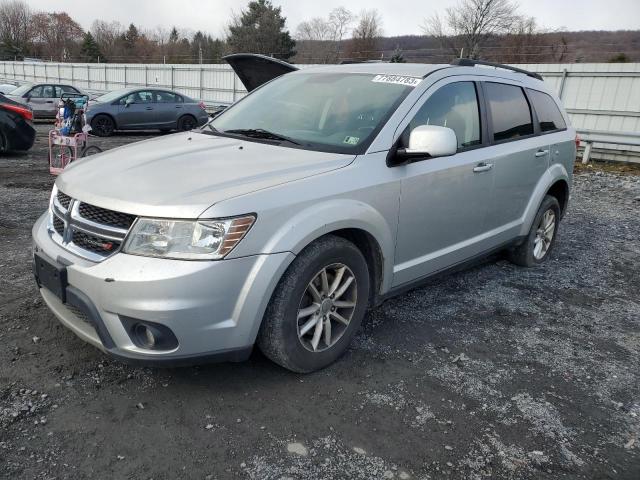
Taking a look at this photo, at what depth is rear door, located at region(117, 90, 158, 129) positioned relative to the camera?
1502 centimetres

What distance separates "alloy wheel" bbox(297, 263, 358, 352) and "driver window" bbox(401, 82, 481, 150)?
3.17 ft

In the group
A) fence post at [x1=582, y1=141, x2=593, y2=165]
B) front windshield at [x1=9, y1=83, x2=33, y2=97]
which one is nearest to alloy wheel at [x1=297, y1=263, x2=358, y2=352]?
fence post at [x1=582, y1=141, x2=593, y2=165]

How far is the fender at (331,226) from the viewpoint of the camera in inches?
102

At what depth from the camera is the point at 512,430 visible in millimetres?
2648

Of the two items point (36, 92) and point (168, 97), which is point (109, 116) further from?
point (36, 92)

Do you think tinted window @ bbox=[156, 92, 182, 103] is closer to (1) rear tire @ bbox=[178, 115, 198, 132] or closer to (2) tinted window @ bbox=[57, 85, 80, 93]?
(1) rear tire @ bbox=[178, 115, 198, 132]

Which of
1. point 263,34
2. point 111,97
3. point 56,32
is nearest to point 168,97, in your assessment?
point 111,97

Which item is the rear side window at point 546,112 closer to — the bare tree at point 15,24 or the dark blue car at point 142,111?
the dark blue car at point 142,111

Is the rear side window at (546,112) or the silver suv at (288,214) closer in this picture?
the silver suv at (288,214)

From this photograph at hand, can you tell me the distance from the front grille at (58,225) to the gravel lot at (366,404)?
75 centimetres

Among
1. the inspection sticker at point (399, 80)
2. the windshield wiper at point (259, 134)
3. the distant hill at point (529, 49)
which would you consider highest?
the distant hill at point (529, 49)

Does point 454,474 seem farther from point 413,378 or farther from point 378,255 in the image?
point 378,255

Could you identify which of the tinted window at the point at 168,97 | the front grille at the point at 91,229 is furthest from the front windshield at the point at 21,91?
the front grille at the point at 91,229

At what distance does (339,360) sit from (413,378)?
0.45 m
